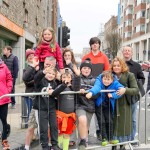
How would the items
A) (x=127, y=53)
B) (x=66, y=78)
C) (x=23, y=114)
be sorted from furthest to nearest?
1. (x=23, y=114)
2. (x=127, y=53)
3. (x=66, y=78)

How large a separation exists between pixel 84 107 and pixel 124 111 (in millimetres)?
765

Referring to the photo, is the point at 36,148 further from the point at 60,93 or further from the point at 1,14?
the point at 1,14

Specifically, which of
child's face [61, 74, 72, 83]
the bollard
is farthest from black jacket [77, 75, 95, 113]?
the bollard

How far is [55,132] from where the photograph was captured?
4.63 metres

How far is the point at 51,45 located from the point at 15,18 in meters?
12.0

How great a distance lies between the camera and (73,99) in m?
4.75

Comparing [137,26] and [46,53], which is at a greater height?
[137,26]

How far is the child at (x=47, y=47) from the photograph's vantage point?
5188mm

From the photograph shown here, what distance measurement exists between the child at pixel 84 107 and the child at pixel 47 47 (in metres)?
0.58

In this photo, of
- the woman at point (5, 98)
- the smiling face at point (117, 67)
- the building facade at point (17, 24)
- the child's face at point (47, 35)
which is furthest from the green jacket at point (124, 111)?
the building facade at point (17, 24)

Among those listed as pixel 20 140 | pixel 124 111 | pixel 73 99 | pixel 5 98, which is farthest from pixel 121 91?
pixel 20 140

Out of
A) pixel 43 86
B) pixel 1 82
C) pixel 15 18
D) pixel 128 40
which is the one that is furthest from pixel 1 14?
pixel 128 40

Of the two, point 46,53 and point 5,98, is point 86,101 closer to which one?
point 46,53

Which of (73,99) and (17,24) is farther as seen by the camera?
(17,24)
